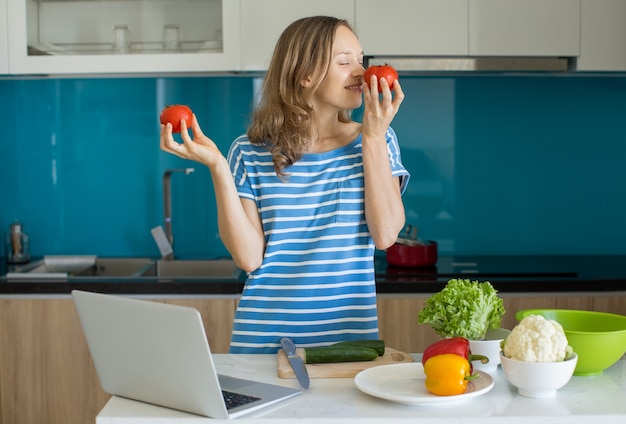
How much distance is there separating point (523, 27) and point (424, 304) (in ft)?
3.49

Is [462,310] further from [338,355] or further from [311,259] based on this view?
[311,259]

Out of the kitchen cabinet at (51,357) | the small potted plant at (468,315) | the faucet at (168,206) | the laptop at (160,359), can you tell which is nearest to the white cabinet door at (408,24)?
the faucet at (168,206)

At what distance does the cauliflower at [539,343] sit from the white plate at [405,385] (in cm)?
8

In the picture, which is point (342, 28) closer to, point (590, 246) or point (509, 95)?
point (509, 95)

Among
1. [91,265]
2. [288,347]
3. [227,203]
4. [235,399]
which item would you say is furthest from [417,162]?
[235,399]

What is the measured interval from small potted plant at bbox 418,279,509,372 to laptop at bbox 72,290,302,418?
329 millimetres

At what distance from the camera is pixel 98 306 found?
1.61 m

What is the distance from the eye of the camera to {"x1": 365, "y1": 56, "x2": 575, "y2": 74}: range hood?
3.29 metres

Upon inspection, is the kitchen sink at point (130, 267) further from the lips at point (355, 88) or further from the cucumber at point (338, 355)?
the cucumber at point (338, 355)

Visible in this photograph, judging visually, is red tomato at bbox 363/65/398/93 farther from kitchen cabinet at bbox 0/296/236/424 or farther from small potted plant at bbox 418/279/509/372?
kitchen cabinet at bbox 0/296/236/424

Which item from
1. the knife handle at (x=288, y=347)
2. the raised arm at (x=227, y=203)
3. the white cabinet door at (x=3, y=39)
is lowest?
the knife handle at (x=288, y=347)

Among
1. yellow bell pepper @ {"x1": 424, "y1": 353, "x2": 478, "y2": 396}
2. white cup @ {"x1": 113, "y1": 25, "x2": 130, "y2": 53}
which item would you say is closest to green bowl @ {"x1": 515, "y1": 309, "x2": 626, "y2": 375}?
yellow bell pepper @ {"x1": 424, "y1": 353, "x2": 478, "y2": 396}

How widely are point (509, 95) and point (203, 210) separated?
1.33m

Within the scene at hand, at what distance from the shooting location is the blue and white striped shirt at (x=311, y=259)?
7.01 ft
